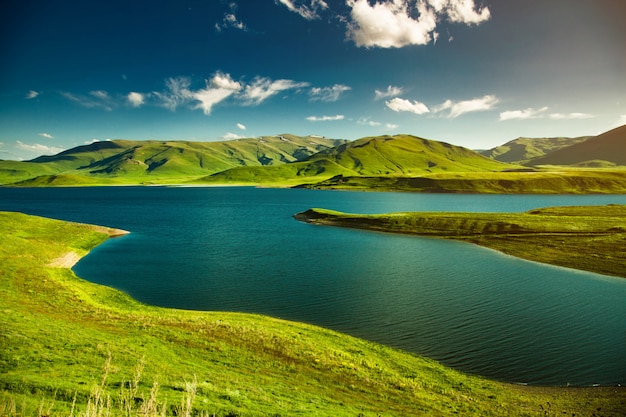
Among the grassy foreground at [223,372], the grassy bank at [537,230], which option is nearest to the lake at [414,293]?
the grassy foreground at [223,372]

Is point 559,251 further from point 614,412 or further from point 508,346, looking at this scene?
point 614,412

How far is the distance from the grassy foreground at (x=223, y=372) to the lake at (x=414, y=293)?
4.08 m

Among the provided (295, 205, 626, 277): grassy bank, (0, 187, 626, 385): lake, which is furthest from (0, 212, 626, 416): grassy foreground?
(295, 205, 626, 277): grassy bank

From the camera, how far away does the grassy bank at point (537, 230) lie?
6762cm

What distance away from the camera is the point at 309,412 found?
766 inches

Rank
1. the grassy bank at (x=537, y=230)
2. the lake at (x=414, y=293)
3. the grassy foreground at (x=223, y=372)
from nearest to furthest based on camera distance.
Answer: the grassy foreground at (x=223, y=372)
the lake at (x=414, y=293)
the grassy bank at (x=537, y=230)

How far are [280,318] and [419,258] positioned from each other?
133 feet

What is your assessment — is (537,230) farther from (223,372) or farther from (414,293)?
(223,372)

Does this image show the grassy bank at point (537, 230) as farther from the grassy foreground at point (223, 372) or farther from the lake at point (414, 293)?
the grassy foreground at point (223, 372)

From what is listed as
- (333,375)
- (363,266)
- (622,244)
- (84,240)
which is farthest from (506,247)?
(84,240)

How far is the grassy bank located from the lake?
6670 mm

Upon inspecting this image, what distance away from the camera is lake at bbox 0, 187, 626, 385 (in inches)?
1257

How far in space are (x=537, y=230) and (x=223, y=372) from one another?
90.4 metres

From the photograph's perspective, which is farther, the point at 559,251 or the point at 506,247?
the point at 506,247
